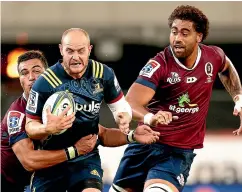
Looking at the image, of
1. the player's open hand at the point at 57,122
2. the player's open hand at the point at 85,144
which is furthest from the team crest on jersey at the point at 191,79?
the player's open hand at the point at 57,122

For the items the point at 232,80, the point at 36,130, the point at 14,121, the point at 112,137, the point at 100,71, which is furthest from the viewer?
the point at 232,80

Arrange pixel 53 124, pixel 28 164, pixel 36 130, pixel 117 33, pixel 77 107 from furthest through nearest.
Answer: pixel 117 33 < pixel 28 164 < pixel 77 107 < pixel 36 130 < pixel 53 124

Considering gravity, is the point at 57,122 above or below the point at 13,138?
above

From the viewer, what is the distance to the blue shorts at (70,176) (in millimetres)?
6723

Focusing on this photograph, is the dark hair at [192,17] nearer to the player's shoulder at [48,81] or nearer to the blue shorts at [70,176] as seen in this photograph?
the player's shoulder at [48,81]

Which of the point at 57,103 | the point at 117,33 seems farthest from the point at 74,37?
the point at 117,33

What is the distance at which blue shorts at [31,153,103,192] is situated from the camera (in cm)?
672

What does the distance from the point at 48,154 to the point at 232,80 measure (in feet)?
6.84

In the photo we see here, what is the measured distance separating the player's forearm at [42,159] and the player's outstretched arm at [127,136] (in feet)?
1.67

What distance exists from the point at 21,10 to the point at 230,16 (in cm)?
363

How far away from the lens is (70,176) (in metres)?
6.78

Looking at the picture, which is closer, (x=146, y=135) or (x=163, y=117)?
(x=163, y=117)

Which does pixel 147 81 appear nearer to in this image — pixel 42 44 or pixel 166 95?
pixel 166 95

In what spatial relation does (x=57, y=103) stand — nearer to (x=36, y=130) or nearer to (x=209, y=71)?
(x=36, y=130)
